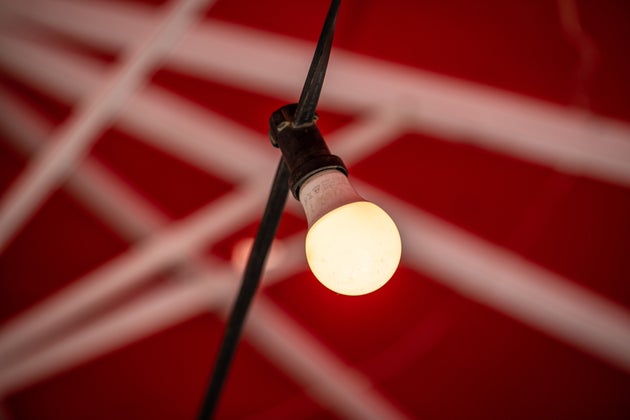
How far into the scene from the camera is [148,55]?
1.71 m

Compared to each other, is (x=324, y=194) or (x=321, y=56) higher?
(x=321, y=56)

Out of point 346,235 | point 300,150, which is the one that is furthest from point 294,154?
point 346,235

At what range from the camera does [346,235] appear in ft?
2.44

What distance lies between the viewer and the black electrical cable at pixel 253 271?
82cm

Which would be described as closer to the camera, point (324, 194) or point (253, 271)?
point (324, 194)

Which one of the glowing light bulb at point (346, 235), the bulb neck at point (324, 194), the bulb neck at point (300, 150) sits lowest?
the glowing light bulb at point (346, 235)

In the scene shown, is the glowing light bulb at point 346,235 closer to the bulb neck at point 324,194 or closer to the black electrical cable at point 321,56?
the bulb neck at point 324,194

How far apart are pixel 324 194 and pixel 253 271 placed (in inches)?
7.8

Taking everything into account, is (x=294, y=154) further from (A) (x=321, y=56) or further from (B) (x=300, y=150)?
(A) (x=321, y=56)

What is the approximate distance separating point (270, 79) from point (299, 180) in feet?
4.63

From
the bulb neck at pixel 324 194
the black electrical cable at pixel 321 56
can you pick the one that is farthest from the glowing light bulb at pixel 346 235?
the black electrical cable at pixel 321 56

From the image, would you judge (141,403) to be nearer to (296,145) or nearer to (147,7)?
(147,7)

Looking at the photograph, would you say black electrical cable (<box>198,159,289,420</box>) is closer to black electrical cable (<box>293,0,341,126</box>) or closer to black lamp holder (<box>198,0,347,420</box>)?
black lamp holder (<box>198,0,347,420</box>)

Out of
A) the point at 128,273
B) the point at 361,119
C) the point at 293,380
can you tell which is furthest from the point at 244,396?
the point at 361,119
